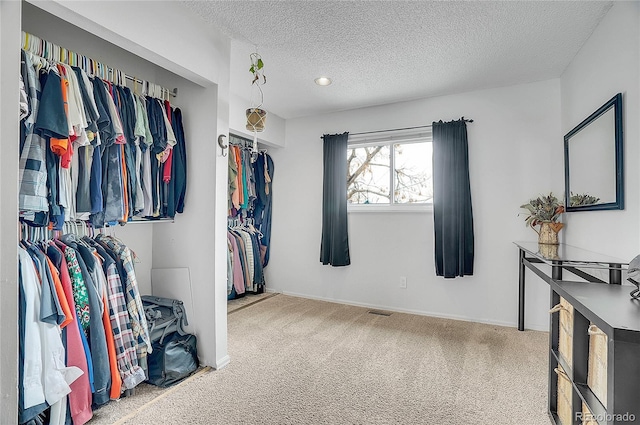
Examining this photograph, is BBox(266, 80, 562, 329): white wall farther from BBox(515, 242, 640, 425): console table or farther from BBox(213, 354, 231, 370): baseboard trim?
BBox(213, 354, 231, 370): baseboard trim

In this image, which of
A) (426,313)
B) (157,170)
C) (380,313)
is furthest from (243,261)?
(426,313)

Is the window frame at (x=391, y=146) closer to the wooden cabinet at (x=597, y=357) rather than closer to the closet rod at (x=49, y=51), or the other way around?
the wooden cabinet at (x=597, y=357)

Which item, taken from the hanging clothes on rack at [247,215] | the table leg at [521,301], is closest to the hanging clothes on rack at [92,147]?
the hanging clothes on rack at [247,215]

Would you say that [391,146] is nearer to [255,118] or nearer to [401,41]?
[401,41]

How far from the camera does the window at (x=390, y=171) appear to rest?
363 centimetres

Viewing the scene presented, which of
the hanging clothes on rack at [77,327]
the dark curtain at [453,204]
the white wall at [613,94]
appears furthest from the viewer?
the dark curtain at [453,204]

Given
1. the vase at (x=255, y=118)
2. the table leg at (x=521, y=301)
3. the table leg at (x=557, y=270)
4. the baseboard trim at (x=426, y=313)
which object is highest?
the vase at (x=255, y=118)

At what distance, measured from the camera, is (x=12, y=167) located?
3.67 feet

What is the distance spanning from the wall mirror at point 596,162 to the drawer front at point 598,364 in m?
0.98

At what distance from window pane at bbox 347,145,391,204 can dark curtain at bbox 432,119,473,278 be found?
0.65 metres

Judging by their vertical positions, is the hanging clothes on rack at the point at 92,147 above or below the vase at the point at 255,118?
below

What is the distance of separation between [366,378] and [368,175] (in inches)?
94.0

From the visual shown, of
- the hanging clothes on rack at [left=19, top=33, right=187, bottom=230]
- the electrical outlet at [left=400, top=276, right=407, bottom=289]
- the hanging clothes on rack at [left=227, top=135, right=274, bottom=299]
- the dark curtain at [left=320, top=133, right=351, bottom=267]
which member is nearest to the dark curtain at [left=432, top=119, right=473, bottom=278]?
the electrical outlet at [left=400, top=276, right=407, bottom=289]

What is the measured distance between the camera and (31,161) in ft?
5.03
